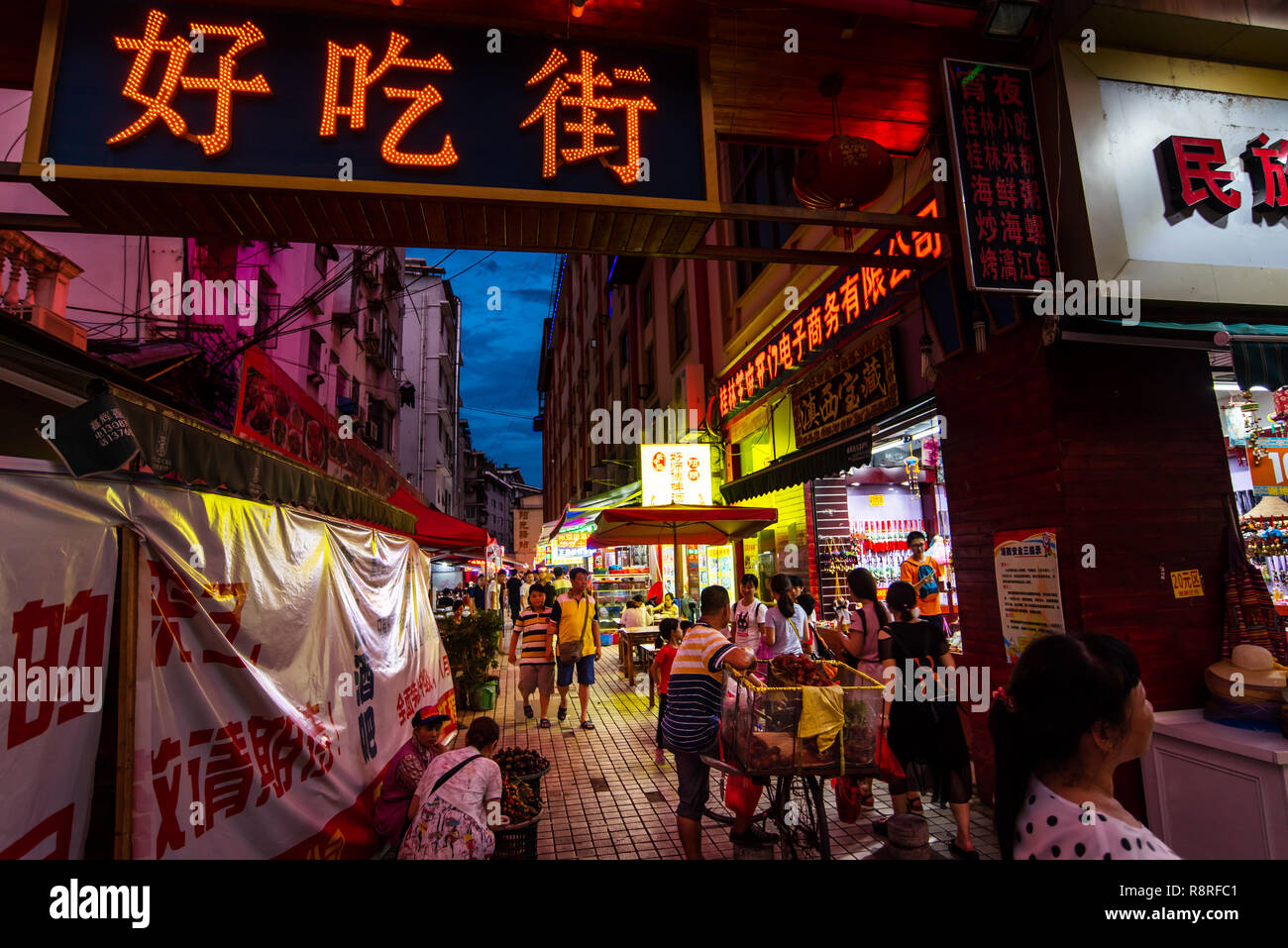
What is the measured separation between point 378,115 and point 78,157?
165 cm

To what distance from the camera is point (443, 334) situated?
41.1 m

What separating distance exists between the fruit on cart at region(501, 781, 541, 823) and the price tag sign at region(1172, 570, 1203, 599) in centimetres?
559

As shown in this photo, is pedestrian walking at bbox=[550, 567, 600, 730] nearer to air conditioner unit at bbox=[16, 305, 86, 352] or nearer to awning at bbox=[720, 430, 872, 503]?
awning at bbox=[720, 430, 872, 503]

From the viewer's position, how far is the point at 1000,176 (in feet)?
16.6

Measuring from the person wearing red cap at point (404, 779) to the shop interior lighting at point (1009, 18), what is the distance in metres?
7.27

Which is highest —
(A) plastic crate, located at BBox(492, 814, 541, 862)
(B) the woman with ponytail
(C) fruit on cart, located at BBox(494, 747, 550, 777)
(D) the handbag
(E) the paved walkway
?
(B) the woman with ponytail

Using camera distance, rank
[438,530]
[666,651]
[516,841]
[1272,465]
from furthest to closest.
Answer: [438,530]
[1272,465]
[666,651]
[516,841]

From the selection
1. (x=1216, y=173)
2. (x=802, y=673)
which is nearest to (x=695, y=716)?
(x=802, y=673)

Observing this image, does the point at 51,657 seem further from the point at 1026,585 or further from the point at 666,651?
the point at 1026,585

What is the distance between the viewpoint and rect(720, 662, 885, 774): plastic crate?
4.12 metres

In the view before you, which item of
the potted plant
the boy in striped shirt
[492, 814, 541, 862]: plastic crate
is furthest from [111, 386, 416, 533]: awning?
the potted plant

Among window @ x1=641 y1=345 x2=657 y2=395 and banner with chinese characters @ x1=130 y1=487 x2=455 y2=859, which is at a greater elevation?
window @ x1=641 y1=345 x2=657 y2=395

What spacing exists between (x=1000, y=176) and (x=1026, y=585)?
11.6 feet

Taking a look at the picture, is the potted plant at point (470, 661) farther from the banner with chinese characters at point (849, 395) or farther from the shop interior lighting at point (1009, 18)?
the shop interior lighting at point (1009, 18)
